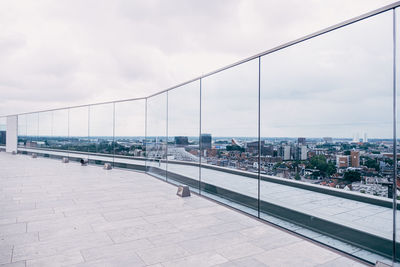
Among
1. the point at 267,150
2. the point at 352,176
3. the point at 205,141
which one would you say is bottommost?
the point at 352,176

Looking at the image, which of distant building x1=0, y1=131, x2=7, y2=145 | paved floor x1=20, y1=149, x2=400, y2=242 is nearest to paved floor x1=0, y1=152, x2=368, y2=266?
paved floor x1=20, y1=149, x2=400, y2=242

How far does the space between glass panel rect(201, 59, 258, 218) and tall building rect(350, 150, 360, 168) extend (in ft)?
5.46

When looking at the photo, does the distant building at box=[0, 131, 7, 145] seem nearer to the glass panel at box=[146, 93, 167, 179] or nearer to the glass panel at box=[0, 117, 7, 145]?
the glass panel at box=[0, 117, 7, 145]

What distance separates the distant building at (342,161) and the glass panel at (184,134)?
11.4 ft

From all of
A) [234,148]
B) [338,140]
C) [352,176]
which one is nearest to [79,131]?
[234,148]

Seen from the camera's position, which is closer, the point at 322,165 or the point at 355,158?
the point at 355,158

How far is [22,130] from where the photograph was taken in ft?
60.4

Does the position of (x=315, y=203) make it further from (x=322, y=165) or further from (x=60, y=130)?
(x=60, y=130)

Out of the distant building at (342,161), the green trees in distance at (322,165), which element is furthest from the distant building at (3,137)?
the distant building at (342,161)

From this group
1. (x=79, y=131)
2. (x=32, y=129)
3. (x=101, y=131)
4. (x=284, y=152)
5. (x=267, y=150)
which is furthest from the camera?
(x=32, y=129)

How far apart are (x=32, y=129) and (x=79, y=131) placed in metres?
6.53

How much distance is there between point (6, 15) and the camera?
320 inches

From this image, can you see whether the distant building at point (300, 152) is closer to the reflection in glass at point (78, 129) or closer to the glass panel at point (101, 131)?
the glass panel at point (101, 131)

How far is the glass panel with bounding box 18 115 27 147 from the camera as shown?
1822 centimetres
